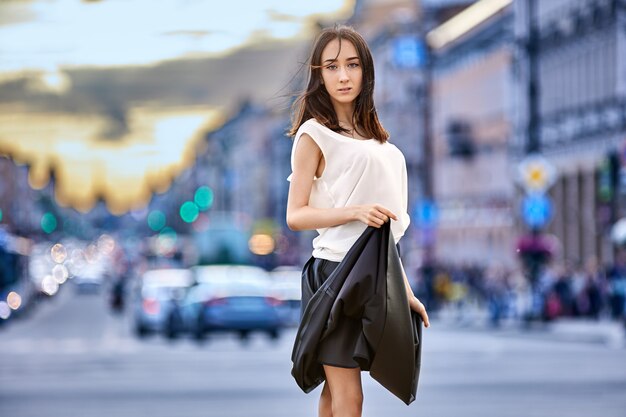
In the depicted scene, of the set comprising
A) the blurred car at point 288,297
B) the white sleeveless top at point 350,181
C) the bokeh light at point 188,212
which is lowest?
the blurred car at point 288,297

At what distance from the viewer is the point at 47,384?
2284 centimetres

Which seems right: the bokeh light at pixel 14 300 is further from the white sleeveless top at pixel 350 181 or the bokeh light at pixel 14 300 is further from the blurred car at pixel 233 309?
the white sleeveless top at pixel 350 181

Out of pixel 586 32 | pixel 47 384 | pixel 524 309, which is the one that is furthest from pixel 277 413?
pixel 586 32

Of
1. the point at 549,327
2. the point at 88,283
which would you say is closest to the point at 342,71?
the point at 549,327

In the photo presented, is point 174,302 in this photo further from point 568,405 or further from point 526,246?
point 568,405

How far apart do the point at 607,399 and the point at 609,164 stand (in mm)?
19977

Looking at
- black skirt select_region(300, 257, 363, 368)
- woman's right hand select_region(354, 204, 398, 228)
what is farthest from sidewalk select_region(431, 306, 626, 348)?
woman's right hand select_region(354, 204, 398, 228)

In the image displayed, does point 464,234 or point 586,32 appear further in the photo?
point 464,234

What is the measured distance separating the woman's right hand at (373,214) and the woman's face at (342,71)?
49 cm

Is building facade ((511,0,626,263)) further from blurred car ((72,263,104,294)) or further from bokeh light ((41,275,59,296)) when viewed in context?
blurred car ((72,263,104,294))

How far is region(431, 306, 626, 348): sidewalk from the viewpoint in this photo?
37356mm

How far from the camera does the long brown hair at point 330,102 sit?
19.3 feet

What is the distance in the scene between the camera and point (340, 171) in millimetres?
5766

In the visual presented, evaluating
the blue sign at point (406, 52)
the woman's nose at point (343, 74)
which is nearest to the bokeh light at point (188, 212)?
the blue sign at point (406, 52)
